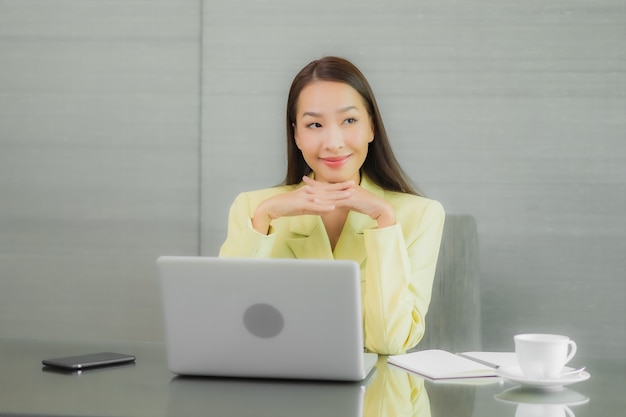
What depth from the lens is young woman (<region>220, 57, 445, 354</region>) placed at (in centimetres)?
203

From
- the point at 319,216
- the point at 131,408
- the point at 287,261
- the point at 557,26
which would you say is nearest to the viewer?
the point at 131,408

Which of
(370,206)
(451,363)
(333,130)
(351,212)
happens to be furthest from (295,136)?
(451,363)

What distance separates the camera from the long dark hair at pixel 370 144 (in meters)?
2.47

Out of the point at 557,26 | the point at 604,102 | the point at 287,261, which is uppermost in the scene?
the point at 557,26

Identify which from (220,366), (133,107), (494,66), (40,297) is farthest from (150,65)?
(220,366)

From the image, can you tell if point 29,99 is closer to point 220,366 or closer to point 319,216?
point 319,216

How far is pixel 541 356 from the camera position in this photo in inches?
54.9

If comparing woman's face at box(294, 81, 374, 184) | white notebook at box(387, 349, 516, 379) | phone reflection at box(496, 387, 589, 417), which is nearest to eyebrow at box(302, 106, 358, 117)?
woman's face at box(294, 81, 374, 184)

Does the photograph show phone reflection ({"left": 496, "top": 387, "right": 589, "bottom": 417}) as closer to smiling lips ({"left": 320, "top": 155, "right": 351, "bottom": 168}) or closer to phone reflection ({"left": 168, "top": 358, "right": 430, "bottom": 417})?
phone reflection ({"left": 168, "top": 358, "right": 430, "bottom": 417})

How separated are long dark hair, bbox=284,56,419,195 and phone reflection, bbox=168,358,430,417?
1089 mm

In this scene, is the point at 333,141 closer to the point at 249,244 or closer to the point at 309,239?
the point at 309,239

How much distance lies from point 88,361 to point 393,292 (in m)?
0.77

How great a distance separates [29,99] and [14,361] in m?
1.86

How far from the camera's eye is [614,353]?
3.06 m
